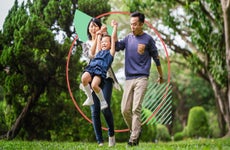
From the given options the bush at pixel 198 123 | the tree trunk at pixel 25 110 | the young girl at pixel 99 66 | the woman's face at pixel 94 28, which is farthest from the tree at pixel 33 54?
the bush at pixel 198 123

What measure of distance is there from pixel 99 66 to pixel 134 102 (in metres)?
0.59

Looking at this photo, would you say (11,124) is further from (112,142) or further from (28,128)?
(112,142)

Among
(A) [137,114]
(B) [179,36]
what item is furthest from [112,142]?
(B) [179,36]

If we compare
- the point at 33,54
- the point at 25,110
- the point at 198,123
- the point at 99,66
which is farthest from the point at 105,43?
the point at 198,123

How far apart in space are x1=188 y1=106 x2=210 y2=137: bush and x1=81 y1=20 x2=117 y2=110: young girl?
14700mm

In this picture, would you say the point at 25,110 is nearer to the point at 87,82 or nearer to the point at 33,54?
the point at 33,54

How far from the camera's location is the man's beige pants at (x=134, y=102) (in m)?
5.02

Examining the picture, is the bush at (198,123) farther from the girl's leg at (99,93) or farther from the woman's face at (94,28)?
the girl's leg at (99,93)

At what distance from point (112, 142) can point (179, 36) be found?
9574 mm

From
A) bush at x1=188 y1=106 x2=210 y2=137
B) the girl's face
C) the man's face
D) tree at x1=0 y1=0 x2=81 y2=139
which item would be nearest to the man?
the man's face

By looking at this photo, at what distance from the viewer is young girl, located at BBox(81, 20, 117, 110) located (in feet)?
15.9

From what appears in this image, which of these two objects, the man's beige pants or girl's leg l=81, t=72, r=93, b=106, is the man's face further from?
girl's leg l=81, t=72, r=93, b=106

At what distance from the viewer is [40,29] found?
668cm

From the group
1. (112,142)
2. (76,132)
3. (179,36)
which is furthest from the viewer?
(179,36)
